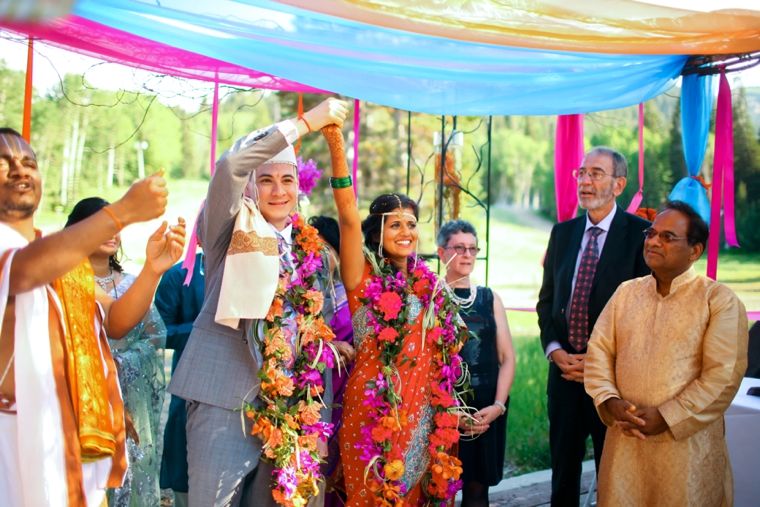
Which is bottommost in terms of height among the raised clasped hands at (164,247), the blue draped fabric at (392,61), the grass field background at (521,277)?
the grass field background at (521,277)

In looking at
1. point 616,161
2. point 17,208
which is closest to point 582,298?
point 616,161

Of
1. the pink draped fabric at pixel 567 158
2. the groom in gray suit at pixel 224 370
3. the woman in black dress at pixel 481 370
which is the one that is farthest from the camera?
the pink draped fabric at pixel 567 158

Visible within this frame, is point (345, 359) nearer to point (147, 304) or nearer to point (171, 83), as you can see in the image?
point (147, 304)

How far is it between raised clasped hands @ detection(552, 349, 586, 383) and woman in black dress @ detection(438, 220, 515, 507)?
285 mm

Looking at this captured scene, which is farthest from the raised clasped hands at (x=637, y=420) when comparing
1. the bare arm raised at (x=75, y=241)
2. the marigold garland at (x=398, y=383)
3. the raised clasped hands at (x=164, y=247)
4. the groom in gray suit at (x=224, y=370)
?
the bare arm raised at (x=75, y=241)

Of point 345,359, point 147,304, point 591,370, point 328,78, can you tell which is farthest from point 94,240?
point 591,370

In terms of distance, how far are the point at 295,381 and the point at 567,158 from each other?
10.2 ft

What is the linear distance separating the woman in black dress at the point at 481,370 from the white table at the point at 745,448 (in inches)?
48.0

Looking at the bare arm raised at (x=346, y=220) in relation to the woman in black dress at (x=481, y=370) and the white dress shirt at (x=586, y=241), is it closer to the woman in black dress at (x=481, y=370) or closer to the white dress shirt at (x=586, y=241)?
the woman in black dress at (x=481, y=370)

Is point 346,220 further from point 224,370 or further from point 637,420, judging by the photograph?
point 637,420

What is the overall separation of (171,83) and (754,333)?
3.78m

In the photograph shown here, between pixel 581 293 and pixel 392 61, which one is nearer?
pixel 392 61

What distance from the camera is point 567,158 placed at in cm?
498

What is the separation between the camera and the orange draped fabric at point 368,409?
2.97 meters
